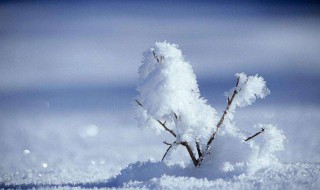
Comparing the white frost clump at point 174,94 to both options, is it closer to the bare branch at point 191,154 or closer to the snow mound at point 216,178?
the bare branch at point 191,154

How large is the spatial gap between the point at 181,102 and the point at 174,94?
511mm

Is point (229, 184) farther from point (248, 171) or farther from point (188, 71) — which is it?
point (188, 71)

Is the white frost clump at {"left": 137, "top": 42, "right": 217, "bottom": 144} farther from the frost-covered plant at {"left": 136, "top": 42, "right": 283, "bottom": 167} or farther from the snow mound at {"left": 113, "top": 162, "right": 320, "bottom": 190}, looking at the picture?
the snow mound at {"left": 113, "top": 162, "right": 320, "bottom": 190}

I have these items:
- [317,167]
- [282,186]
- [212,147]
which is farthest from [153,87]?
[317,167]

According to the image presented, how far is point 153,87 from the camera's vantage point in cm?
1773

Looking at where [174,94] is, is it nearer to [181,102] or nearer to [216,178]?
[181,102]

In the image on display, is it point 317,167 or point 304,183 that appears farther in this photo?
point 317,167

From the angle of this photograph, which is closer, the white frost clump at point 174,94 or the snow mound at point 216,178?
the snow mound at point 216,178

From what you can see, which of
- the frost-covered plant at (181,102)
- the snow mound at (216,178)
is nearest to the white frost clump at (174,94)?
the frost-covered plant at (181,102)

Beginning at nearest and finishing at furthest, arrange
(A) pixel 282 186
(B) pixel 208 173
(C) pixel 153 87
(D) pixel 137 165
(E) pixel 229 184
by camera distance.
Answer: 1. (A) pixel 282 186
2. (E) pixel 229 184
3. (C) pixel 153 87
4. (B) pixel 208 173
5. (D) pixel 137 165

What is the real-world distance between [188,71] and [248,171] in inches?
207

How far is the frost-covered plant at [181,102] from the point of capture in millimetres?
17672

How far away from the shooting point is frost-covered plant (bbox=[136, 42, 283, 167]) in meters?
17.7

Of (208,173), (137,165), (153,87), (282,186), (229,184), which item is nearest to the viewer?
(282,186)
